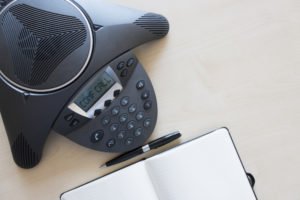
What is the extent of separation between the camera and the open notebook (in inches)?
25.9

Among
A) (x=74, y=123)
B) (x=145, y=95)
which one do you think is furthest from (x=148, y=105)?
(x=74, y=123)

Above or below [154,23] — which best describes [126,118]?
below

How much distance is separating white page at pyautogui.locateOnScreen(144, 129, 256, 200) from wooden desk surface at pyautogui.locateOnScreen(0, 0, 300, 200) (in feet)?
0.13

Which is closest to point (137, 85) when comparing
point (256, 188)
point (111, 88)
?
point (111, 88)

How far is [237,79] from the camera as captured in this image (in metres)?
0.71

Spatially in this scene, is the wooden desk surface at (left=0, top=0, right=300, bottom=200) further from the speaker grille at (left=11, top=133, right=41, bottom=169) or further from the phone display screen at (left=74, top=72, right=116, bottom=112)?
the speaker grille at (left=11, top=133, right=41, bottom=169)

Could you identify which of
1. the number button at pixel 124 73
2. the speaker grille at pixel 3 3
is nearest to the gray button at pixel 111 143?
the number button at pixel 124 73

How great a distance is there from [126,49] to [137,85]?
64 millimetres

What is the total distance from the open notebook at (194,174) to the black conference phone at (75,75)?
5cm

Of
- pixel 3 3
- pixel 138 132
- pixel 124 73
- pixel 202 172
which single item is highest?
pixel 3 3

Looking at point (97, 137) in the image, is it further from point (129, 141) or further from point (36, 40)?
point (36, 40)

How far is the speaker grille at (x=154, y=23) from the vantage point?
680 mm

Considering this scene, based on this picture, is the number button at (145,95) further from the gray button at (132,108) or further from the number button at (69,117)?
the number button at (69,117)

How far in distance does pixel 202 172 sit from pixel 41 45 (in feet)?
1.09
